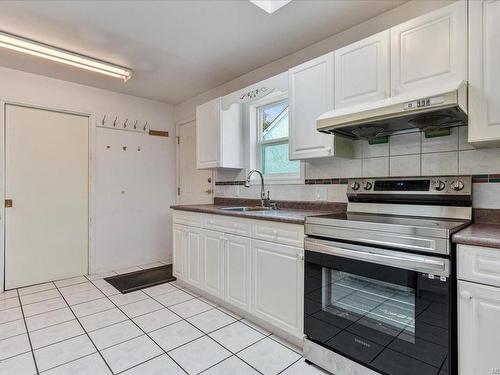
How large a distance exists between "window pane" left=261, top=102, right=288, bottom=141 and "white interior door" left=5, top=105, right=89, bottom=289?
7.70 feet

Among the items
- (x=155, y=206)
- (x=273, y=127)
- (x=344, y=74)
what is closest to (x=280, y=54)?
(x=273, y=127)

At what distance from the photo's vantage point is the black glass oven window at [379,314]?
4.29 feet

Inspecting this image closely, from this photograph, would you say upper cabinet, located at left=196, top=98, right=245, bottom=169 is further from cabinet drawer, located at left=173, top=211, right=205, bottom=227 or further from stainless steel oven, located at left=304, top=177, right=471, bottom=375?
stainless steel oven, located at left=304, top=177, right=471, bottom=375

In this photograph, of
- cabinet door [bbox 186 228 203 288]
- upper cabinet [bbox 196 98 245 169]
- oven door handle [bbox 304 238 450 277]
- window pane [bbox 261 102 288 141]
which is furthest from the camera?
upper cabinet [bbox 196 98 245 169]

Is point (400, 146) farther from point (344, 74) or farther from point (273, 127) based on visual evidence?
point (273, 127)

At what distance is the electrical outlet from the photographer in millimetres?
2467

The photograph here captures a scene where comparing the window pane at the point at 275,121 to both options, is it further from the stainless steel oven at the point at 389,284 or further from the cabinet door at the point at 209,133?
the stainless steel oven at the point at 389,284

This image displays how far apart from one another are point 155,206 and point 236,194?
1.53 metres

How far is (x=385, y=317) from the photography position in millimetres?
1497

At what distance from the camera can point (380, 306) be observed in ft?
5.00

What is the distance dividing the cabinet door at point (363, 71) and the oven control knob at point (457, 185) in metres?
0.68

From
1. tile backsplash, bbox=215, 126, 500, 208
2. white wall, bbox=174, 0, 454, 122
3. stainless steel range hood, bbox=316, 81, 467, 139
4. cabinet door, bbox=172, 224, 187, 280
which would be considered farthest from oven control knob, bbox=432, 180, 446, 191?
cabinet door, bbox=172, 224, 187, 280

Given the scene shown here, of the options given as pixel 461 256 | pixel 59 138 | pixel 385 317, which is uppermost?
pixel 59 138

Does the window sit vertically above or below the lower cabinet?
above
